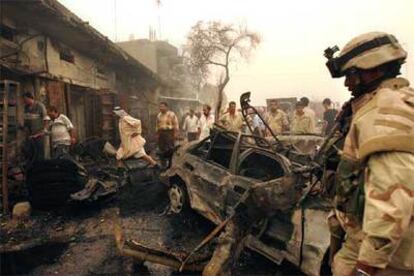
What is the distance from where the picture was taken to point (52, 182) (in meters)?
7.17

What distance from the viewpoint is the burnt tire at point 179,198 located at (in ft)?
21.7

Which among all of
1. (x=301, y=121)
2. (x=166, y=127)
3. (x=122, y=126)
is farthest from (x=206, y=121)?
(x=122, y=126)

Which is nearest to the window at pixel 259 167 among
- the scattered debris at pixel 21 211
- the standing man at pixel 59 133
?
the scattered debris at pixel 21 211

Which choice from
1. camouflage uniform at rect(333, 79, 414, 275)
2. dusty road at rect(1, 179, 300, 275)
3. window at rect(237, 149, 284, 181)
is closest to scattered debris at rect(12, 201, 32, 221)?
dusty road at rect(1, 179, 300, 275)

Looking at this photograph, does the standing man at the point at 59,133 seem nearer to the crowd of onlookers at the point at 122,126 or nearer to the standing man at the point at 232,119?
the crowd of onlookers at the point at 122,126

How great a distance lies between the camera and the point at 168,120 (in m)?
11.2

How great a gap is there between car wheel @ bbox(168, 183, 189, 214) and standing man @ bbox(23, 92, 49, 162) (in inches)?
132

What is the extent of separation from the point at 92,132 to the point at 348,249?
40.3ft

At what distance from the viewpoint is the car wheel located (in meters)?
6.62

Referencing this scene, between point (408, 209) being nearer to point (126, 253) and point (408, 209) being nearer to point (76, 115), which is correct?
point (126, 253)

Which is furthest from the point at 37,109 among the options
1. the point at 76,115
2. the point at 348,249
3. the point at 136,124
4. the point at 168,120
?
the point at 348,249

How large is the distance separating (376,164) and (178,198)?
198 inches

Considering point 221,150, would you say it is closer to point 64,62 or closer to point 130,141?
point 130,141

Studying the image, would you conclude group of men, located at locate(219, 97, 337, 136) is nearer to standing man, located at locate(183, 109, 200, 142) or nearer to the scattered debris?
standing man, located at locate(183, 109, 200, 142)
